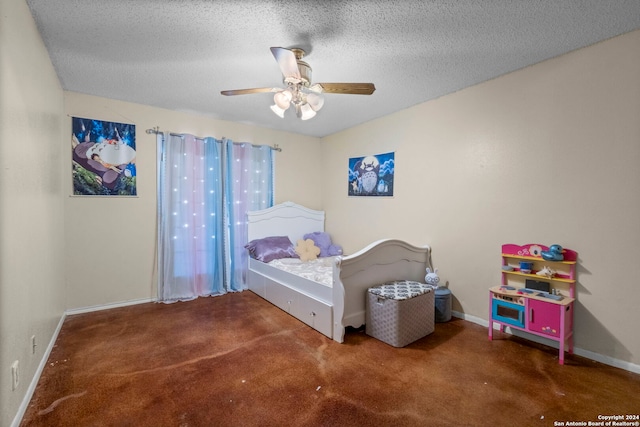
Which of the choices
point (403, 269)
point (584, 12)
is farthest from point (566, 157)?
point (403, 269)

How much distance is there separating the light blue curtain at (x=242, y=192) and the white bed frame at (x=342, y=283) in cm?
28

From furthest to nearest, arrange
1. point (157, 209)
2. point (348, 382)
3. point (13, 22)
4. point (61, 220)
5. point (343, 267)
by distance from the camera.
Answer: point (157, 209), point (61, 220), point (343, 267), point (348, 382), point (13, 22)

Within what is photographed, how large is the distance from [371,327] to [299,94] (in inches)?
83.9

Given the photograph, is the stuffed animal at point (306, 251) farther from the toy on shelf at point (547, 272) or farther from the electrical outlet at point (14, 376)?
the electrical outlet at point (14, 376)

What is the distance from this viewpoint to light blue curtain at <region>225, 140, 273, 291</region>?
4043mm

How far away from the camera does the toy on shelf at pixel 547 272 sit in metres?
2.40

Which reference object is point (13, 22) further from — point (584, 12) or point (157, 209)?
point (584, 12)

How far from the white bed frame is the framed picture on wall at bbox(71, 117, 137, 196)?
1.92 metres

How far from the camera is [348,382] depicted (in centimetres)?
196

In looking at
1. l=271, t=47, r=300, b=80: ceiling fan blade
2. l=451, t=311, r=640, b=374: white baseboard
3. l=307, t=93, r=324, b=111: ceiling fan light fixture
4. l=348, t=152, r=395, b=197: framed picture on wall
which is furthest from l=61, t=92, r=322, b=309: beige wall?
l=451, t=311, r=640, b=374: white baseboard

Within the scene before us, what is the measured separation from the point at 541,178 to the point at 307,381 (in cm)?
251

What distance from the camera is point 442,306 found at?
2965 mm

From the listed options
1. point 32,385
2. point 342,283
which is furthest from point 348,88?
point 32,385

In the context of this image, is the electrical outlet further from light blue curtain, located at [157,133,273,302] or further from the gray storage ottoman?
the gray storage ottoman
